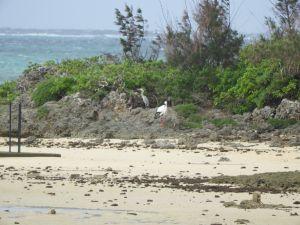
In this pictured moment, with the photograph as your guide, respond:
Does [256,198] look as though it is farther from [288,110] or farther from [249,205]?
[288,110]

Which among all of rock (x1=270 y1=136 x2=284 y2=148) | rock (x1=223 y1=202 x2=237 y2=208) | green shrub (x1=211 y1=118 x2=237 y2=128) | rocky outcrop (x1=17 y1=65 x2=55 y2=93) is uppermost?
rocky outcrop (x1=17 y1=65 x2=55 y2=93)

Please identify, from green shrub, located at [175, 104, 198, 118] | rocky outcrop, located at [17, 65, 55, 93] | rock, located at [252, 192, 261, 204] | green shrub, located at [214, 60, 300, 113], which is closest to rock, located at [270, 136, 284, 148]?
green shrub, located at [214, 60, 300, 113]

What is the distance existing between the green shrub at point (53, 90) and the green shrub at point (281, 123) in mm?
5681

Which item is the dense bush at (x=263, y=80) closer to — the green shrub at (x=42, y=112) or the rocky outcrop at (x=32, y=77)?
the green shrub at (x=42, y=112)

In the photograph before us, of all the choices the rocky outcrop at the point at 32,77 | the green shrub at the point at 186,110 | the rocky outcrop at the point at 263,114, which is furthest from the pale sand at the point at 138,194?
the rocky outcrop at the point at 32,77

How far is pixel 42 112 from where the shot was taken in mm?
23156

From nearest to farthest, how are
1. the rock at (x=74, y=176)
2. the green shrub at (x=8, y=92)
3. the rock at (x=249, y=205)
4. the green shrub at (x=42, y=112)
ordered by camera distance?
the rock at (x=249, y=205) < the rock at (x=74, y=176) < the green shrub at (x=42, y=112) < the green shrub at (x=8, y=92)

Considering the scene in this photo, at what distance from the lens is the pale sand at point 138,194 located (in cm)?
1062

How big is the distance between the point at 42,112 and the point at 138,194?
1101 centimetres

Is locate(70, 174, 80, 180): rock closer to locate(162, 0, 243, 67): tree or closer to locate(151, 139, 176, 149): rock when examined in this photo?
locate(151, 139, 176, 149): rock

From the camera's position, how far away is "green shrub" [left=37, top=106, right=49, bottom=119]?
23.0 meters

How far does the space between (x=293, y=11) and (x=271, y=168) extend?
11.2m

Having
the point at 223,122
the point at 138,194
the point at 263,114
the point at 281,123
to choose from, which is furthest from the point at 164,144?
the point at 138,194

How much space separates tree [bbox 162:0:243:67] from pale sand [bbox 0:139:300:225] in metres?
7.45
